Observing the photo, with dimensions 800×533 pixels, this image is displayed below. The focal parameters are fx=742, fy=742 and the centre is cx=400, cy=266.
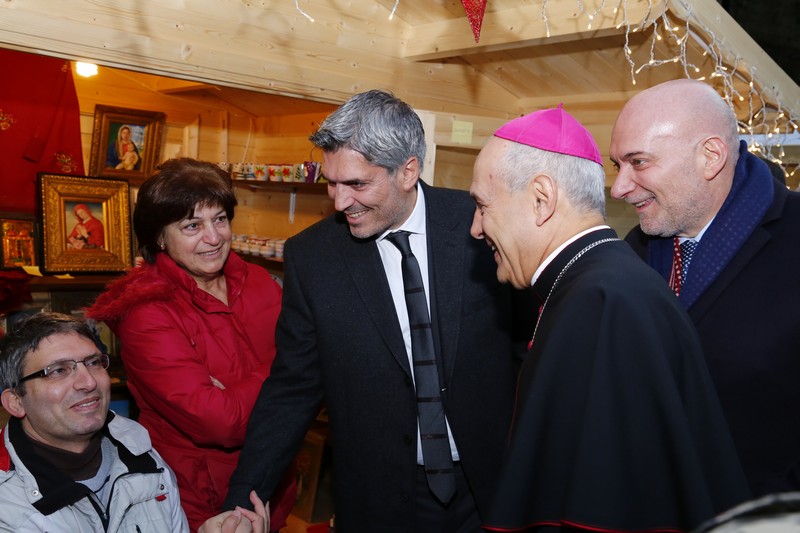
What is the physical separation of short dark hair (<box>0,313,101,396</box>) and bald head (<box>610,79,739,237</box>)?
1.65 metres

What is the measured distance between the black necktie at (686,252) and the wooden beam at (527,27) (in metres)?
1.30

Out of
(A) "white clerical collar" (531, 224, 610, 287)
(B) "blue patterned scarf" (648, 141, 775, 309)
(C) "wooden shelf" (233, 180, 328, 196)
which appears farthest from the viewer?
(C) "wooden shelf" (233, 180, 328, 196)

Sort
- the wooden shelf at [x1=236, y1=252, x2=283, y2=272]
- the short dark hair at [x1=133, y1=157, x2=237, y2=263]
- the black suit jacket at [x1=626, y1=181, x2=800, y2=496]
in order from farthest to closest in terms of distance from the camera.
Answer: the wooden shelf at [x1=236, y1=252, x2=283, y2=272], the short dark hair at [x1=133, y1=157, x2=237, y2=263], the black suit jacket at [x1=626, y1=181, x2=800, y2=496]

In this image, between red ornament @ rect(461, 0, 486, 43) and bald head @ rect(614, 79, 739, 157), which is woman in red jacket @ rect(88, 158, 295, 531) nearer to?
red ornament @ rect(461, 0, 486, 43)

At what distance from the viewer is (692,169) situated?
1.80 m

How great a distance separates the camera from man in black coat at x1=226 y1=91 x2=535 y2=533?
1978 millimetres

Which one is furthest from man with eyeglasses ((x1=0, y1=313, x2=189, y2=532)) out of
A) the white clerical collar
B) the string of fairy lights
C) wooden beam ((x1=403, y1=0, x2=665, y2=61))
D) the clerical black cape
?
wooden beam ((x1=403, y1=0, x2=665, y2=61))

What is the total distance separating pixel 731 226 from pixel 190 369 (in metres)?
1.55

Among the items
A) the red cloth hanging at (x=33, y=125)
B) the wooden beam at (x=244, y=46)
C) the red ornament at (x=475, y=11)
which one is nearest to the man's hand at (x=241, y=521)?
the wooden beam at (x=244, y=46)

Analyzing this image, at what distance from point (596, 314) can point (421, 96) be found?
2844mm

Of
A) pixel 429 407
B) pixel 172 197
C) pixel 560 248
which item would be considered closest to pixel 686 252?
pixel 560 248

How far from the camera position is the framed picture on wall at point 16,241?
3.72 metres

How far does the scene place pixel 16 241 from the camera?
3.76 meters

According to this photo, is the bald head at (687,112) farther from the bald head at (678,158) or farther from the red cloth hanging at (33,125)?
the red cloth hanging at (33,125)
